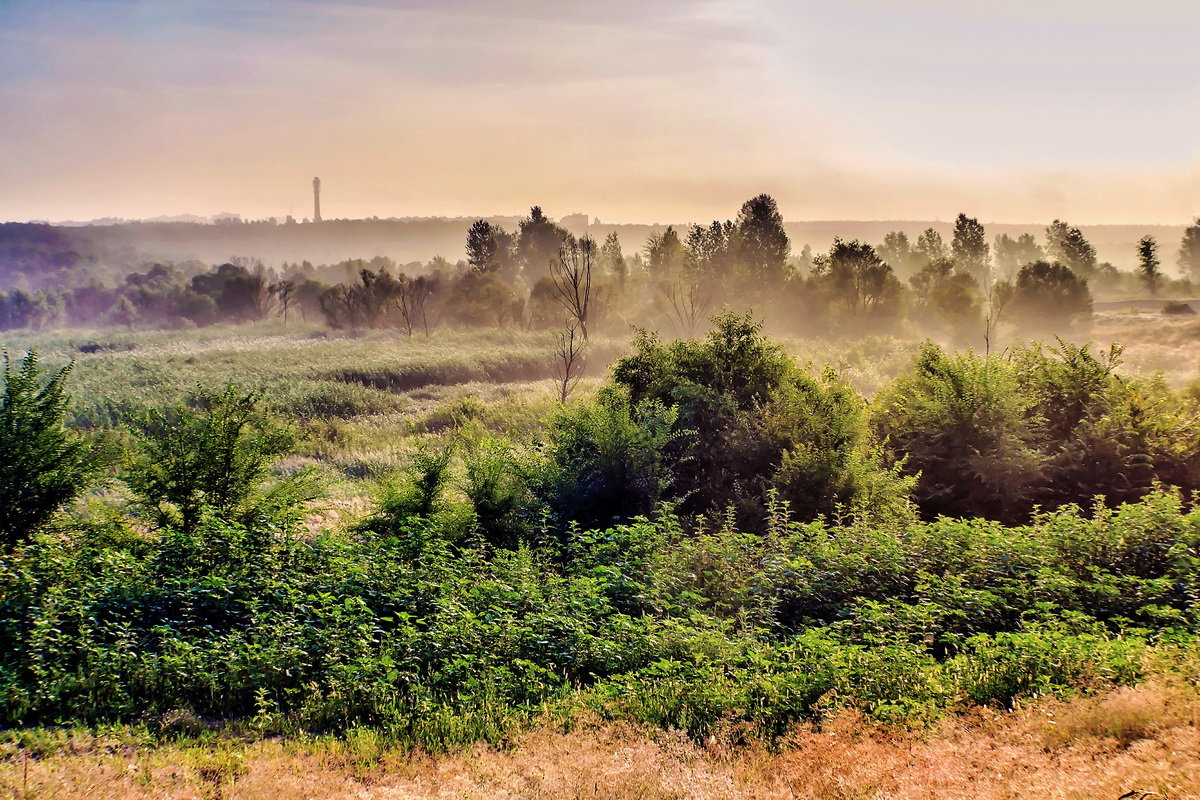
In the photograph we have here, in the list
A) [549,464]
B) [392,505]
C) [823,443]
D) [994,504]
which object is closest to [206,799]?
[392,505]

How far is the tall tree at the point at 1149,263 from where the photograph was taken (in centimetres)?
6862

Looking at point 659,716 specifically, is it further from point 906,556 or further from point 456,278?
point 456,278

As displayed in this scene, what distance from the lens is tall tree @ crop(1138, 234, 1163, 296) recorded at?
6862 cm

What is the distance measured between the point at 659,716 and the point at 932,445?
12.6 metres

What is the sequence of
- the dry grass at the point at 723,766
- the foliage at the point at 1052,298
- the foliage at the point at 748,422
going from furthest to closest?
the foliage at the point at 1052,298 → the foliage at the point at 748,422 → the dry grass at the point at 723,766

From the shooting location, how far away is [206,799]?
19.4 feet

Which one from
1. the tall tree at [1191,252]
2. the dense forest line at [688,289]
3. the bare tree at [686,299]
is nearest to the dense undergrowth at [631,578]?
the dense forest line at [688,289]

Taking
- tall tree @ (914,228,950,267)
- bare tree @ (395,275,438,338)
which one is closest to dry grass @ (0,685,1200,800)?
bare tree @ (395,275,438,338)

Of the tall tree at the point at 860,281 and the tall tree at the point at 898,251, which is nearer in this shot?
the tall tree at the point at 860,281

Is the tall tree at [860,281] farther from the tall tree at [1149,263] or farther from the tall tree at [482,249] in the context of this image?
the tall tree at [482,249]

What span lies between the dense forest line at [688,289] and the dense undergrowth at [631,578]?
1305 inches

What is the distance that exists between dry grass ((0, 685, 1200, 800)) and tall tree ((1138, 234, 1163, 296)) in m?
78.3

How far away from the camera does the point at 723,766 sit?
659cm

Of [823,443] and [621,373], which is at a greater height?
[621,373]
